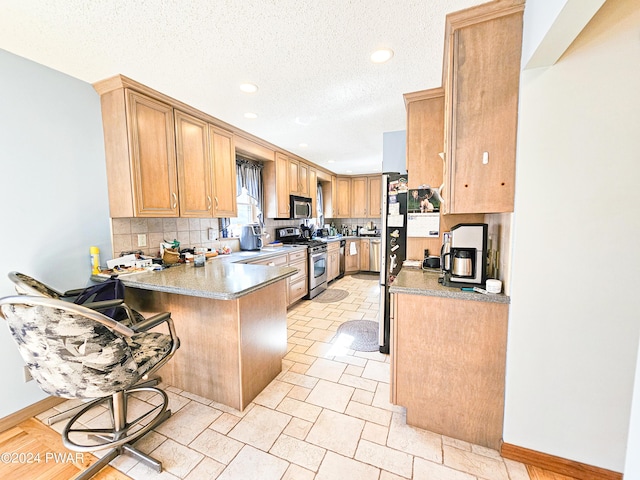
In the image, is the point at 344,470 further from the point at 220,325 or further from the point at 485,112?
the point at 485,112

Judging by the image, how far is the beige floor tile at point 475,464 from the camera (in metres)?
1.33

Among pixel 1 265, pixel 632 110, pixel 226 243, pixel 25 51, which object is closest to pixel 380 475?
pixel 632 110

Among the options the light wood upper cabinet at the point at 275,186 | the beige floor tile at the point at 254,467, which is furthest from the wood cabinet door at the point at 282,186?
the beige floor tile at the point at 254,467

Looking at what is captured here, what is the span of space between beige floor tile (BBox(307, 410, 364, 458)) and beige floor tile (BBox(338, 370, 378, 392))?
35 cm

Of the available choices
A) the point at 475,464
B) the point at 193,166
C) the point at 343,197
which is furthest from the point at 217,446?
the point at 343,197

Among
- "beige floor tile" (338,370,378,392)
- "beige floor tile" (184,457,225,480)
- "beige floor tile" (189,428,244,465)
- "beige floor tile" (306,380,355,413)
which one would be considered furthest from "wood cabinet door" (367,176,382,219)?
"beige floor tile" (184,457,225,480)

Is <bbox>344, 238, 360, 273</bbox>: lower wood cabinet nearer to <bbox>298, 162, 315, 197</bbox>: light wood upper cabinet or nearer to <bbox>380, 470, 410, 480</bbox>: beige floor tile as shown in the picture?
<bbox>298, 162, 315, 197</bbox>: light wood upper cabinet

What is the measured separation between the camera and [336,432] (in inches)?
63.7

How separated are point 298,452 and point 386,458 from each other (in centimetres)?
50

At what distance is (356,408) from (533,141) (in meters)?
1.98

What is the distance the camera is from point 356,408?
183cm

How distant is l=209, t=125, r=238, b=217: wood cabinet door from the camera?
2877 mm

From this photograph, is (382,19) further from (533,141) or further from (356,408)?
(356,408)

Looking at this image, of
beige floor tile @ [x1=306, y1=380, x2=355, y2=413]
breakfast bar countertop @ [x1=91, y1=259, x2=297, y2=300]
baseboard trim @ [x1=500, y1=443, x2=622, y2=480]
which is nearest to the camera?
baseboard trim @ [x1=500, y1=443, x2=622, y2=480]
